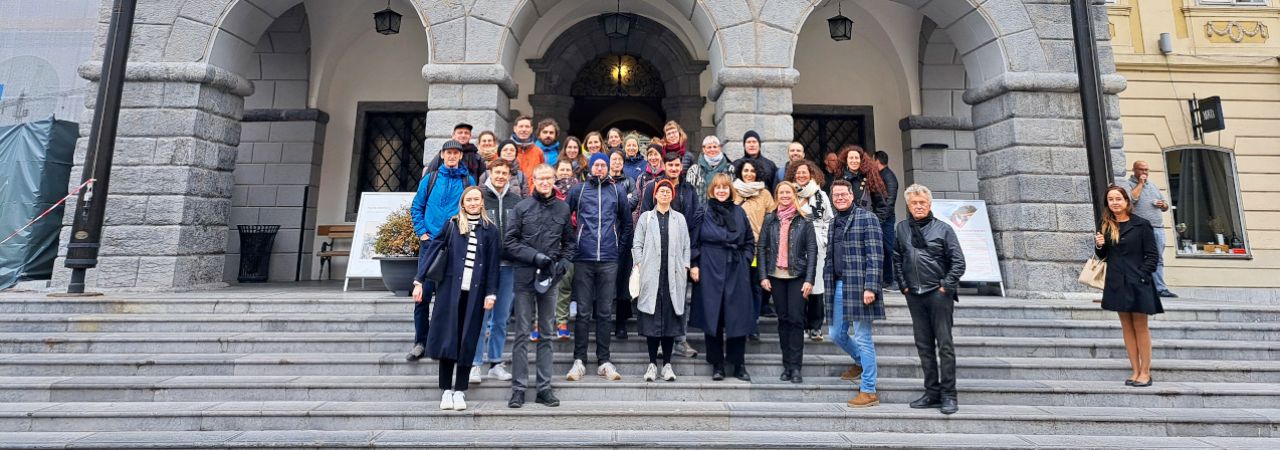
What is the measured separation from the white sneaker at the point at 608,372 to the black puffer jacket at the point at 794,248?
57.2 inches

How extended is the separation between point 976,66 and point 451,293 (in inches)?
315

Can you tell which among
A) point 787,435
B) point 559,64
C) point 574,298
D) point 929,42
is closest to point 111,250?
point 574,298

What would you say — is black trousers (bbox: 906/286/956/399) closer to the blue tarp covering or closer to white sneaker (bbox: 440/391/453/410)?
white sneaker (bbox: 440/391/453/410)

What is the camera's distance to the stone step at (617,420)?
3.86 meters

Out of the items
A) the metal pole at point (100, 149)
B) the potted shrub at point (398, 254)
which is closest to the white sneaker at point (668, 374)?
the potted shrub at point (398, 254)

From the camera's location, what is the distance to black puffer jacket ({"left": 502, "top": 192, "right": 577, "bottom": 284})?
405 centimetres

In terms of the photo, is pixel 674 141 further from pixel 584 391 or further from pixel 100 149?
pixel 100 149

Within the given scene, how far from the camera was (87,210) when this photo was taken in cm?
632

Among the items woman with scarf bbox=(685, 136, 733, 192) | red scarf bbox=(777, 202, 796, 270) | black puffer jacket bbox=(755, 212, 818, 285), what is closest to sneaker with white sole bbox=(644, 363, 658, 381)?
black puffer jacket bbox=(755, 212, 818, 285)

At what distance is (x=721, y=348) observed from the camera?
4.55m

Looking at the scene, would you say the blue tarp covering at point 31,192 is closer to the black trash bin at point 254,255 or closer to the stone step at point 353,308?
the black trash bin at point 254,255

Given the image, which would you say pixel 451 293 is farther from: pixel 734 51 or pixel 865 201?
pixel 734 51

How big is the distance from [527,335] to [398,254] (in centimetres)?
285

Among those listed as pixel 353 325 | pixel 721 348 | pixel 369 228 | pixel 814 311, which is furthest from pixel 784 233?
pixel 369 228
